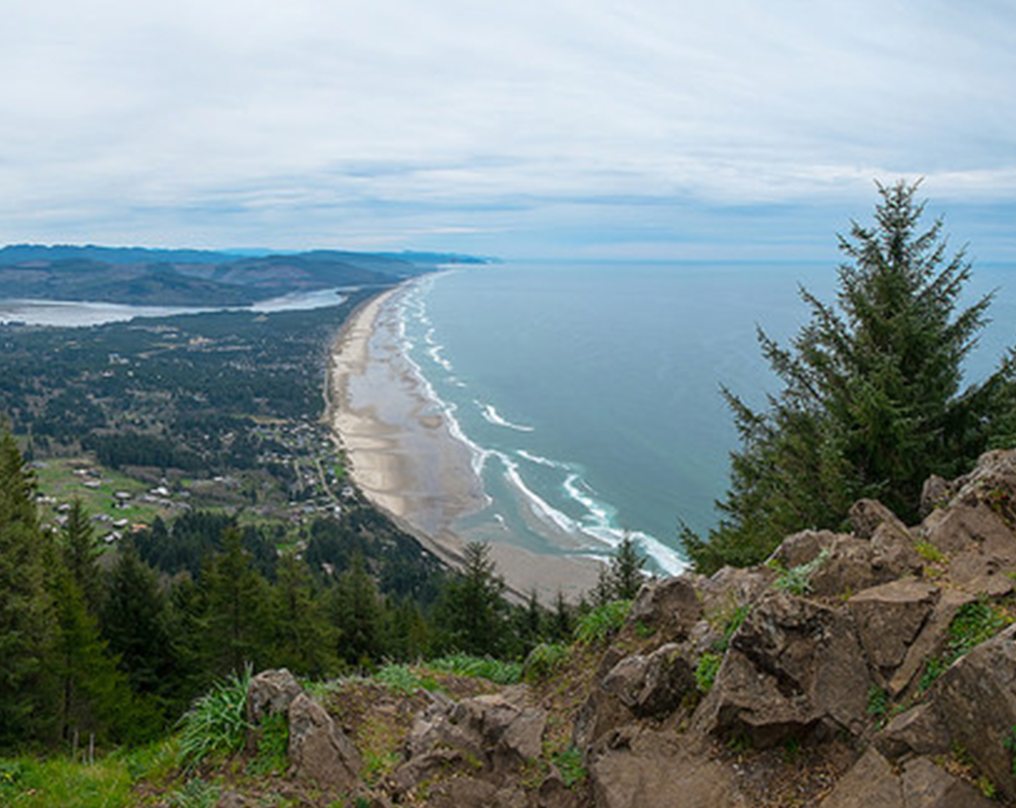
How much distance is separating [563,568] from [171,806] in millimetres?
44607

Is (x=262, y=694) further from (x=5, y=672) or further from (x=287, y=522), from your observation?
(x=287, y=522)

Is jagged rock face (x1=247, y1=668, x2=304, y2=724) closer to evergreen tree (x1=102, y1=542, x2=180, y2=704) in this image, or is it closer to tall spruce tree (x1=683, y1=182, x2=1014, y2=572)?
tall spruce tree (x1=683, y1=182, x2=1014, y2=572)

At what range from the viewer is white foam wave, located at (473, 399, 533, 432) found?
88062 mm

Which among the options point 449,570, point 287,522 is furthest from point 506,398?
point 449,570

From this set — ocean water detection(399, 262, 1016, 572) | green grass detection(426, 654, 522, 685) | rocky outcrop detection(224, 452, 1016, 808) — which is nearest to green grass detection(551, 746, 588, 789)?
rocky outcrop detection(224, 452, 1016, 808)

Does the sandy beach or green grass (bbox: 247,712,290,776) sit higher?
Result: green grass (bbox: 247,712,290,776)

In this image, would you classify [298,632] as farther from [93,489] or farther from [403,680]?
[93,489]

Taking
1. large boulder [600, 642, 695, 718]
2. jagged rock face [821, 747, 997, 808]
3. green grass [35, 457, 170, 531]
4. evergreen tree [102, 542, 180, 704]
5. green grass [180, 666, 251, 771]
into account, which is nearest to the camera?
jagged rock face [821, 747, 997, 808]

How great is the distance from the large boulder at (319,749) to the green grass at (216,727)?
66 centimetres

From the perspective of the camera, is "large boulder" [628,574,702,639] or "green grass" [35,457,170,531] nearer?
"large boulder" [628,574,702,639]

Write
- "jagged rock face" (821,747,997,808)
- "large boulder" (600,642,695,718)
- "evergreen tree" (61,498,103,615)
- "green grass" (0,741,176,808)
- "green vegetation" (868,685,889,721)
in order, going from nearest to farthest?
1. "jagged rock face" (821,747,997,808)
2. "green vegetation" (868,685,889,721)
3. "large boulder" (600,642,695,718)
4. "green grass" (0,741,176,808)
5. "evergreen tree" (61,498,103,615)

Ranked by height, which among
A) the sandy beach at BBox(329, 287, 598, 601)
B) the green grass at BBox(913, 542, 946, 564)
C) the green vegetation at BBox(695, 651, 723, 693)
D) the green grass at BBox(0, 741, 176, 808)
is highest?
the green grass at BBox(913, 542, 946, 564)

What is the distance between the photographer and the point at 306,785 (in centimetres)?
782

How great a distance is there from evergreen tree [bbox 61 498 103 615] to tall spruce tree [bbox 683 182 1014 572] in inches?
896
